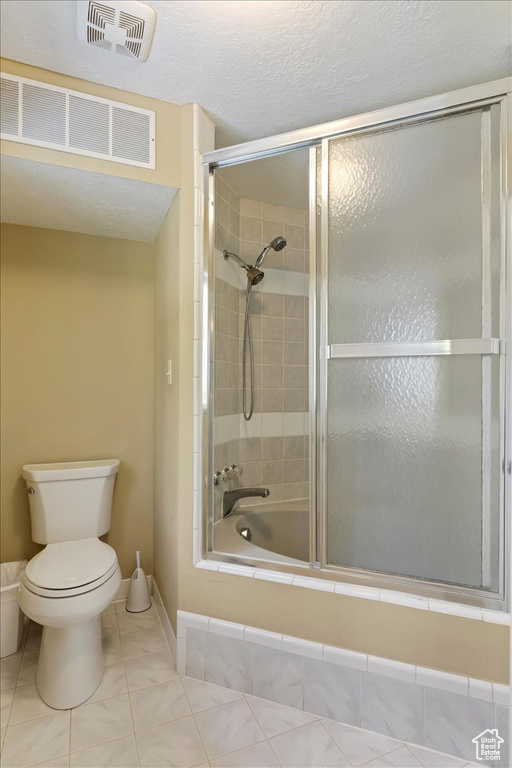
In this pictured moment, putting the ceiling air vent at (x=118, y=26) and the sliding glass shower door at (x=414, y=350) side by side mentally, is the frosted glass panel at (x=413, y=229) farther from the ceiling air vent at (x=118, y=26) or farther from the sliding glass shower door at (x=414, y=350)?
the ceiling air vent at (x=118, y=26)

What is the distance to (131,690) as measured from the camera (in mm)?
1668

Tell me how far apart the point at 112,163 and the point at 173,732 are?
85.8 inches

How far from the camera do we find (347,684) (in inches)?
58.4

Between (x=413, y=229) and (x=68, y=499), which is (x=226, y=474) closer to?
(x=68, y=499)

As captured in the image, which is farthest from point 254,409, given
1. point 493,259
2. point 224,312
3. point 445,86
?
point 445,86

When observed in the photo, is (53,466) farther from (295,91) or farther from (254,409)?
(295,91)

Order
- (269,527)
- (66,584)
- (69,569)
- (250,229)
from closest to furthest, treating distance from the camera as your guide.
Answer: (66,584) < (69,569) < (269,527) < (250,229)


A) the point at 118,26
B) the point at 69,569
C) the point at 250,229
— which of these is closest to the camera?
the point at 118,26

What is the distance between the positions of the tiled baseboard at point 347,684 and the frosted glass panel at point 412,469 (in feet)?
1.08

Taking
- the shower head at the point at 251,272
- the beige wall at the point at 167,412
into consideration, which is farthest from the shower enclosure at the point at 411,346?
the shower head at the point at 251,272

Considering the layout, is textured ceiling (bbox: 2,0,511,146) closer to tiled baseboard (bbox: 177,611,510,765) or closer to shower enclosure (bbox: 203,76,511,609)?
shower enclosure (bbox: 203,76,511,609)

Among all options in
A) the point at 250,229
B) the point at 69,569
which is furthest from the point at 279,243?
the point at 69,569

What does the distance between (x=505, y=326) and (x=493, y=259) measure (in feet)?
0.74

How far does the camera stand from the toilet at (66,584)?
1.59 m
